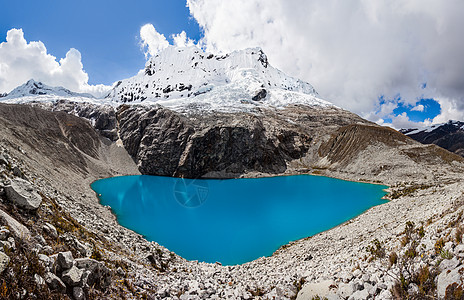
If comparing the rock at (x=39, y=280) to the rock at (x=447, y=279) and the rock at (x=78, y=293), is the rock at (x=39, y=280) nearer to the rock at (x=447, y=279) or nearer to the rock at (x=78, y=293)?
the rock at (x=78, y=293)

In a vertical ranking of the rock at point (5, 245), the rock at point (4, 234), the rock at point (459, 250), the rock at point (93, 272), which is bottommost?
the rock at point (93, 272)

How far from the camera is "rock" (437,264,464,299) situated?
446 cm

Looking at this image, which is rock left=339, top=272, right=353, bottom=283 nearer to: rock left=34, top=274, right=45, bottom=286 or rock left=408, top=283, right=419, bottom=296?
rock left=408, top=283, right=419, bottom=296

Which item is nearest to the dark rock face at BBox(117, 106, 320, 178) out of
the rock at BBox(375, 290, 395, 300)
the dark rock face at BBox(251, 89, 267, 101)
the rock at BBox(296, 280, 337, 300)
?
the rock at BBox(296, 280, 337, 300)

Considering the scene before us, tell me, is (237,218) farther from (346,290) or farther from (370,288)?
(370,288)

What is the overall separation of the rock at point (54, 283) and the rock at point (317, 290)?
6.92m

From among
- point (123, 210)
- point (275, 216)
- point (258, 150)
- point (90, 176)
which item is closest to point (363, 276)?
point (275, 216)

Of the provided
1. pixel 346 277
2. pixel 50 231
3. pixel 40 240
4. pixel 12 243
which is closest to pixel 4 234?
pixel 12 243

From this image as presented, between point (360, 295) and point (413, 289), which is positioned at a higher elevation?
point (413, 289)

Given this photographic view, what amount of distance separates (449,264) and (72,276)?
8.94m

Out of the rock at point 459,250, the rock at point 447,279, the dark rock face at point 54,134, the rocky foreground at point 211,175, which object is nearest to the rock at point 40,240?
the rocky foreground at point 211,175

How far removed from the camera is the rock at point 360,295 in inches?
224

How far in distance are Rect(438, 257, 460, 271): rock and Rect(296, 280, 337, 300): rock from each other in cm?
292

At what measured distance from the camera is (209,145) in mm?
82125
